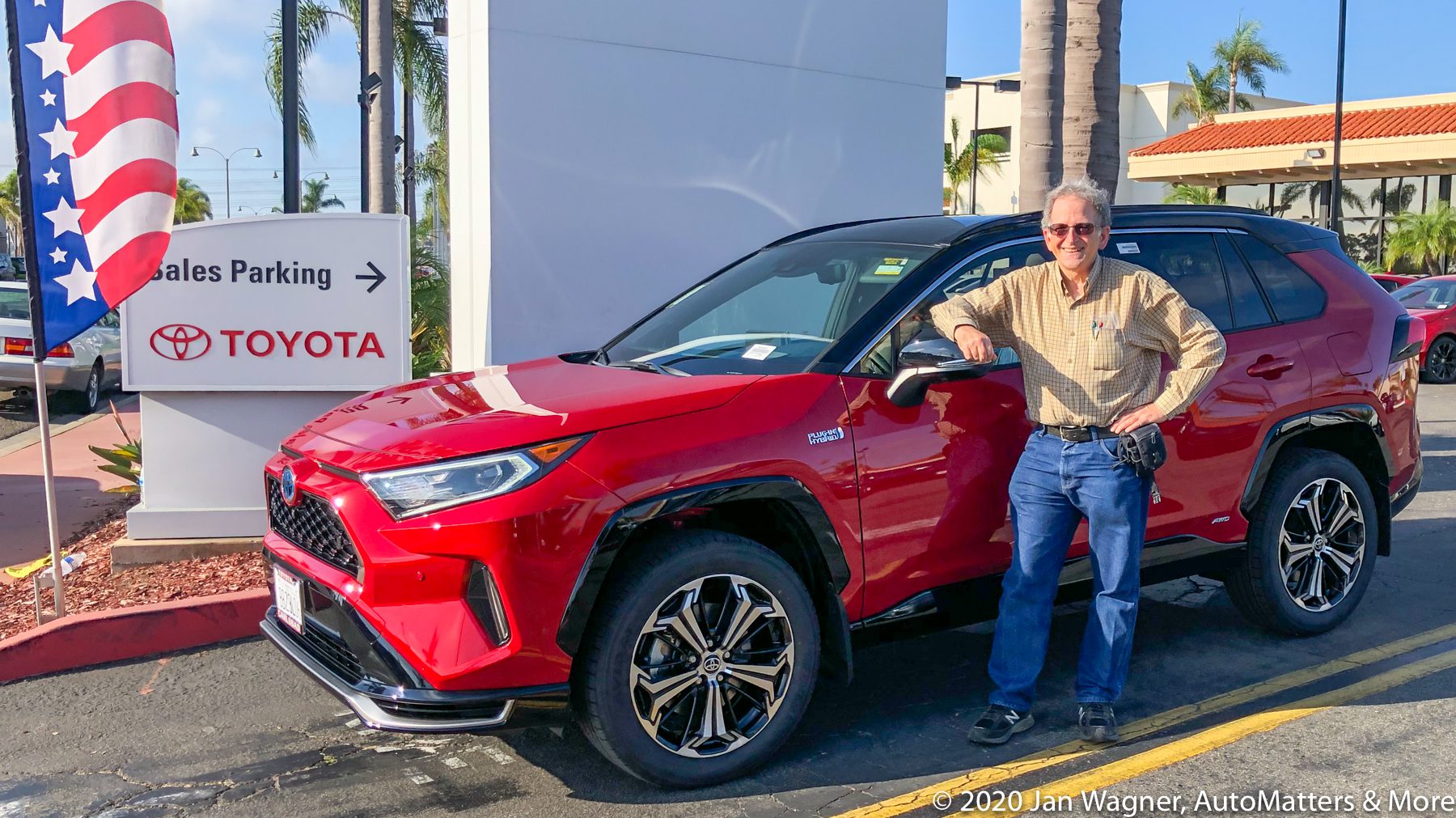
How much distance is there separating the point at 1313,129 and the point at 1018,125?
1714cm

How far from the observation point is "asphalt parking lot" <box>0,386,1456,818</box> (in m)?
3.73

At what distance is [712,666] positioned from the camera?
3689 mm

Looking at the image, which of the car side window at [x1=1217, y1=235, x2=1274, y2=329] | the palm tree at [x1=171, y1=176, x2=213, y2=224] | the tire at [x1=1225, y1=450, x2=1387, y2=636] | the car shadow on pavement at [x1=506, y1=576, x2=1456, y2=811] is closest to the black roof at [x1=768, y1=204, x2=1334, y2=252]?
the car side window at [x1=1217, y1=235, x2=1274, y2=329]

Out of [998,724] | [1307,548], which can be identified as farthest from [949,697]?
[1307,548]

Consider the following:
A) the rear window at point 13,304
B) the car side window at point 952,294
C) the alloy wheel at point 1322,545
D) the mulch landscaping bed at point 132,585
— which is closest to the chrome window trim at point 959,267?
the car side window at point 952,294

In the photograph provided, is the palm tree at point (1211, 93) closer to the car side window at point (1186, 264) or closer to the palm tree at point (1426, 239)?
the palm tree at point (1426, 239)

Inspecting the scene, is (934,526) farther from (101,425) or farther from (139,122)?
(101,425)

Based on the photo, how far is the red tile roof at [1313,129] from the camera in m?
29.2

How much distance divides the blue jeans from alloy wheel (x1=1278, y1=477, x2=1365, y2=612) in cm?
129

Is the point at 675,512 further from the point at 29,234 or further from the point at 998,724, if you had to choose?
the point at 29,234

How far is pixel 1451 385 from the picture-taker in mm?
17000

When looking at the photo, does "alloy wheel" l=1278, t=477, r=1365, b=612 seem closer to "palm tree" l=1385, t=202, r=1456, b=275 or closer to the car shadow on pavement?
the car shadow on pavement

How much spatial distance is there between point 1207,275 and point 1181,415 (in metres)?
0.74

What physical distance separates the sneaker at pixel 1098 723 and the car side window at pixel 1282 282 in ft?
6.21
